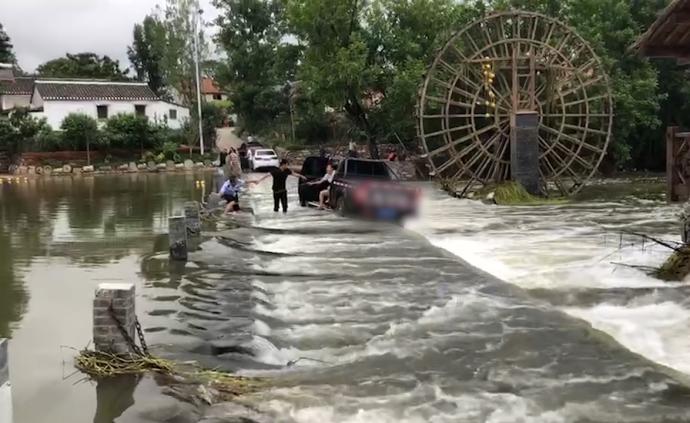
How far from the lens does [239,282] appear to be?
413 inches

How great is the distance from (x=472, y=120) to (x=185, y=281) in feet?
52.5

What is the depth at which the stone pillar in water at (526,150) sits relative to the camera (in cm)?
2402

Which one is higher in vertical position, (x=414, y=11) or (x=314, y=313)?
(x=414, y=11)

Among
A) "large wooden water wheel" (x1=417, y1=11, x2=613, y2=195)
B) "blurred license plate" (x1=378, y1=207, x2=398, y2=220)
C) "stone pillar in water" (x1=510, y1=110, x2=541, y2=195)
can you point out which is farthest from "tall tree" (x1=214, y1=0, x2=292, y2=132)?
"blurred license plate" (x1=378, y1=207, x2=398, y2=220)

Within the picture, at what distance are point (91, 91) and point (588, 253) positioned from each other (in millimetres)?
48827

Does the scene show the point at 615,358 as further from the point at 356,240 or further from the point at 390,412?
the point at 356,240

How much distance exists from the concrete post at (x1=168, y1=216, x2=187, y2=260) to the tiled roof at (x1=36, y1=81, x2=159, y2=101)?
4575 cm

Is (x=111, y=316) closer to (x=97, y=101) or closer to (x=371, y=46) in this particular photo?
(x=371, y=46)

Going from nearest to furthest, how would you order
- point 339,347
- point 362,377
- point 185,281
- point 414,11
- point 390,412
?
point 390,412
point 362,377
point 339,347
point 185,281
point 414,11

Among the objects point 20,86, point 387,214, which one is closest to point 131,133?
point 20,86

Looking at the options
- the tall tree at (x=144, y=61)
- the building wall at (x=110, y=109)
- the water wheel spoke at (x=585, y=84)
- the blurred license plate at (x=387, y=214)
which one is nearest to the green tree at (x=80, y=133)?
the building wall at (x=110, y=109)

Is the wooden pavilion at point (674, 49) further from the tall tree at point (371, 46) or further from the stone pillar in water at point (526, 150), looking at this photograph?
the tall tree at point (371, 46)

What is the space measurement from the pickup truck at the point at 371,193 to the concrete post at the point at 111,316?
431 inches

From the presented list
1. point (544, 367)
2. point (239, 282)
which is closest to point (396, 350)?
point (544, 367)
